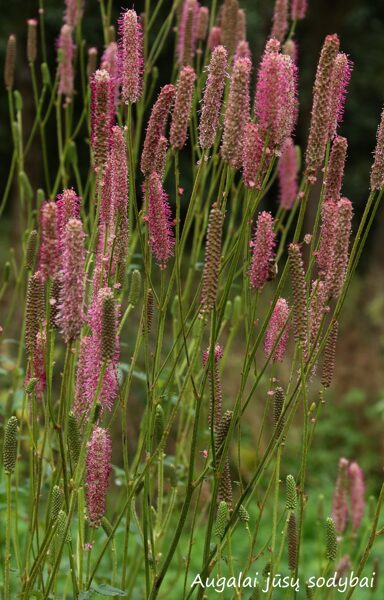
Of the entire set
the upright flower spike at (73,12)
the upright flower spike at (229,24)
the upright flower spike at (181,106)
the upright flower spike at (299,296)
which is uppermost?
the upright flower spike at (73,12)

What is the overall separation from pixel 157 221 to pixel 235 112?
1.10ft

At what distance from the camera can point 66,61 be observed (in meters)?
3.55

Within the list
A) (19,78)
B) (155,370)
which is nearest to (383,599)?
(155,370)

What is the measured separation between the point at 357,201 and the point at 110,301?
16153mm

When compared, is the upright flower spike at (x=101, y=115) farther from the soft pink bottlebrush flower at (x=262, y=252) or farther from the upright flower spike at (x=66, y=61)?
the upright flower spike at (x=66, y=61)

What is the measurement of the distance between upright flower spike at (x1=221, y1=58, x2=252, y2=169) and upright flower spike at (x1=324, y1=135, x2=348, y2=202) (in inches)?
13.1

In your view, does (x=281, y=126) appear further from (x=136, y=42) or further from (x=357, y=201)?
(x=357, y=201)

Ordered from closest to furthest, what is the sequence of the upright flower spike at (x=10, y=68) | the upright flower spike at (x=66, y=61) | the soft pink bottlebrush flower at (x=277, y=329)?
the soft pink bottlebrush flower at (x=277, y=329)
the upright flower spike at (x=66, y=61)
the upright flower spike at (x=10, y=68)

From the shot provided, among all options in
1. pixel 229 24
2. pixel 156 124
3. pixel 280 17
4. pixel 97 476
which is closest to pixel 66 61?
pixel 229 24

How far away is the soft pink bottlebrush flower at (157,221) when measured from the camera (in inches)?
81.0

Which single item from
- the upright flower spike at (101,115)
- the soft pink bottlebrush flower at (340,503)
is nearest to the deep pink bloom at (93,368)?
the upright flower spike at (101,115)

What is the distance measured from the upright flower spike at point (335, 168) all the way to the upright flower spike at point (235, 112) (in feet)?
1.09

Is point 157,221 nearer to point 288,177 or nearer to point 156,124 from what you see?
point 156,124

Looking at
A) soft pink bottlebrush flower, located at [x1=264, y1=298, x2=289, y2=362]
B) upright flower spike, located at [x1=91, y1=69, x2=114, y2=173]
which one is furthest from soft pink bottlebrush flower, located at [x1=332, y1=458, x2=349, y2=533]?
upright flower spike, located at [x1=91, y1=69, x2=114, y2=173]
